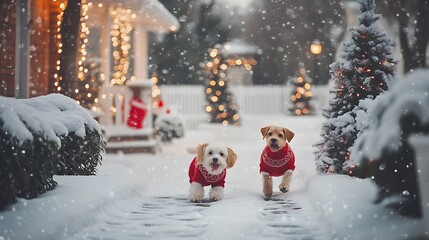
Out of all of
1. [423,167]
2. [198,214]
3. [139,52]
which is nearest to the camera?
[423,167]

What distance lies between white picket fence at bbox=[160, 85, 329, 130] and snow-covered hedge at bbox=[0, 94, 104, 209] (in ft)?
55.7

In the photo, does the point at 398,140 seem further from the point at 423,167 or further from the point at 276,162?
the point at 276,162

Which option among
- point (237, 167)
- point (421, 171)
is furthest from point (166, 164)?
point (421, 171)

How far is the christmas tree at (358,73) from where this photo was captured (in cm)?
755

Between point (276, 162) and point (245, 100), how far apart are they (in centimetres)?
1906

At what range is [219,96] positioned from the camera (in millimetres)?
20500

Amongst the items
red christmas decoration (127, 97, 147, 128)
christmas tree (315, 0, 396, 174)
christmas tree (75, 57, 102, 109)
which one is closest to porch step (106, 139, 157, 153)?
red christmas decoration (127, 97, 147, 128)

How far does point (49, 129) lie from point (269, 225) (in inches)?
94.2

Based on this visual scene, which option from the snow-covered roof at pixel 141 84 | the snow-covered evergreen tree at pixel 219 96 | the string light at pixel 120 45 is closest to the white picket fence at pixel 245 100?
the snow-covered evergreen tree at pixel 219 96

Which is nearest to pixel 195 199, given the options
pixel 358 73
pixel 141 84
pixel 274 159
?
pixel 274 159

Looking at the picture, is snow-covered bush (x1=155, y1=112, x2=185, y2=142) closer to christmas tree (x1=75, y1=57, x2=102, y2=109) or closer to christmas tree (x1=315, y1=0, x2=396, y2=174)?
christmas tree (x1=75, y1=57, x2=102, y2=109)

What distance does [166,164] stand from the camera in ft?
39.8

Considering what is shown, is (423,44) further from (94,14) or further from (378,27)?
(94,14)

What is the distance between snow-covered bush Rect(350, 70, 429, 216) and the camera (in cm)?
438
